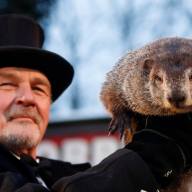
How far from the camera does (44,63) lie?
3879 millimetres

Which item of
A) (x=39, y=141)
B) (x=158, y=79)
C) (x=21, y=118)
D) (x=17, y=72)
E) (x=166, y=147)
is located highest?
(x=158, y=79)

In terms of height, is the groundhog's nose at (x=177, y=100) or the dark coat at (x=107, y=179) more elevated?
the groundhog's nose at (x=177, y=100)

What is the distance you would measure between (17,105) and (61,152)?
12.2ft

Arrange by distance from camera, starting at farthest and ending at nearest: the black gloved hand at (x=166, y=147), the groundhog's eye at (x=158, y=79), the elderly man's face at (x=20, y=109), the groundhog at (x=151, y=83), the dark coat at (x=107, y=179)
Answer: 1. the elderly man's face at (x=20, y=109)
2. the groundhog's eye at (x=158, y=79)
3. the groundhog at (x=151, y=83)
4. the black gloved hand at (x=166, y=147)
5. the dark coat at (x=107, y=179)

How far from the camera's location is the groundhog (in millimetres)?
3131

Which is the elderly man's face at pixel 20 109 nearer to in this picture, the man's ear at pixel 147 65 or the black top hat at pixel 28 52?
the black top hat at pixel 28 52

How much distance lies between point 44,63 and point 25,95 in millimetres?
304

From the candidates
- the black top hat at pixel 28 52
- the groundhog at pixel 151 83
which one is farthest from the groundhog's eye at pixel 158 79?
the black top hat at pixel 28 52

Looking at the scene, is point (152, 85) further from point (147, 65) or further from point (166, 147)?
point (166, 147)

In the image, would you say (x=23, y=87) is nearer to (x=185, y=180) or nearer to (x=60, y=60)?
(x=60, y=60)

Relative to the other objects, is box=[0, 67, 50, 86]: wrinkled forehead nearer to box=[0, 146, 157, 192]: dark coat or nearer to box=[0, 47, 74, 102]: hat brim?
box=[0, 47, 74, 102]: hat brim

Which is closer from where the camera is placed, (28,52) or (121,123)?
(121,123)

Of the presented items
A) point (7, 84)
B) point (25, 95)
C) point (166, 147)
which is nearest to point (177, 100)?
point (166, 147)

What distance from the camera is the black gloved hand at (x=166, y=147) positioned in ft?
9.55
